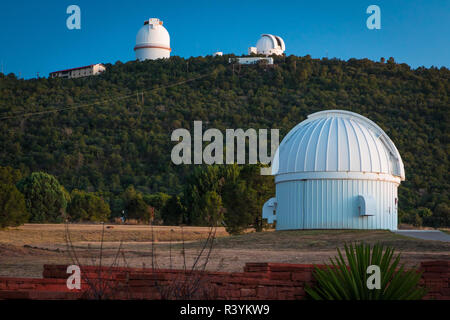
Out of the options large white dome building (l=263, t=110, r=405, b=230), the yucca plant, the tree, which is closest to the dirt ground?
large white dome building (l=263, t=110, r=405, b=230)

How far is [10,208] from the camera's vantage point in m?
27.2

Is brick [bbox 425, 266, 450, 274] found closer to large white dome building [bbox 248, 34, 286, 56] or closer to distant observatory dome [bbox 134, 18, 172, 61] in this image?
distant observatory dome [bbox 134, 18, 172, 61]

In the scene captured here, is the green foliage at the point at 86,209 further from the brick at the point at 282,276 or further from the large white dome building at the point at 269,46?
the large white dome building at the point at 269,46

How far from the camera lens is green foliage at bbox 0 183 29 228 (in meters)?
27.1

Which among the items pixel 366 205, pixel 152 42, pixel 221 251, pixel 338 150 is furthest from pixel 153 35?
pixel 221 251

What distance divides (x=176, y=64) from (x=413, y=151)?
31074 millimetres

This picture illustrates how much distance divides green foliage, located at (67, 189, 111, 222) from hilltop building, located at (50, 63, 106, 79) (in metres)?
33.8

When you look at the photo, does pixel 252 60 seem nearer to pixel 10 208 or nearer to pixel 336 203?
pixel 10 208

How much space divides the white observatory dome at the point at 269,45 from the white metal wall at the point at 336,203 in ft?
177

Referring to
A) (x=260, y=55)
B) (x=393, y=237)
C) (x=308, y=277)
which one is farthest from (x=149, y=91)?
(x=308, y=277)

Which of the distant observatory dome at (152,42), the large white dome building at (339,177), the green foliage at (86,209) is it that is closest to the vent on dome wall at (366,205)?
the large white dome building at (339,177)

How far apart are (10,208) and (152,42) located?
48446 millimetres

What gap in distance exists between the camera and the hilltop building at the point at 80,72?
70312mm
